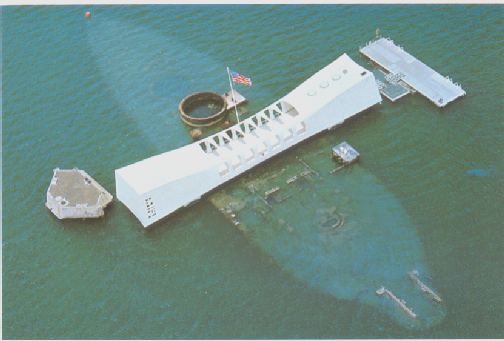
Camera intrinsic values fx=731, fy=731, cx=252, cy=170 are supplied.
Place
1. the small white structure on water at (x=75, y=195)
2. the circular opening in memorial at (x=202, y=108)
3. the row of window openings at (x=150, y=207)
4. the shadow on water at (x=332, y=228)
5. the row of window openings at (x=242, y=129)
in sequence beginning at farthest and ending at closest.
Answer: the circular opening in memorial at (x=202, y=108) < the row of window openings at (x=242, y=129) < the small white structure on water at (x=75, y=195) < the row of window openings at (x=150, y=207) < the shadow on water at (x=332, y=228)

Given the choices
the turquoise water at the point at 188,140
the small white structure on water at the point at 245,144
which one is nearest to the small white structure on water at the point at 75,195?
Result: the turquoise water at the point at 188,140

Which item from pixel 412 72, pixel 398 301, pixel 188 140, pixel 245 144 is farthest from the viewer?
pixel 412 72

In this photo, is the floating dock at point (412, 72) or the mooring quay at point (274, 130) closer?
the mooring quay at point (274, 130)

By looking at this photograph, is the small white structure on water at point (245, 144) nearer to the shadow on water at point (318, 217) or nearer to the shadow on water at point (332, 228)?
the shadow on water at point (318, 217)

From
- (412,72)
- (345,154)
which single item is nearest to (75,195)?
(345,154)

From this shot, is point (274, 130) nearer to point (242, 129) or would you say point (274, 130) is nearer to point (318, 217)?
point (242, 129)

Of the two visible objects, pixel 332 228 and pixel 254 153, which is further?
pixel 254 153
